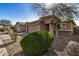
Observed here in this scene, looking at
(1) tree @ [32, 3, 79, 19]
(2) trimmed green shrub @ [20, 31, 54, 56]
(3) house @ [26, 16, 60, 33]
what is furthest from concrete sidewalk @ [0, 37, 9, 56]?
(1) tree @ [32, 3, 79, 19]

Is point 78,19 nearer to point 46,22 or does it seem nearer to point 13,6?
point 46,22

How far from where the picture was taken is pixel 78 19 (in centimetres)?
222

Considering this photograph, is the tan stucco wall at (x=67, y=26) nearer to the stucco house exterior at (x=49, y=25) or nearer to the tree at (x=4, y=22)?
the stucco house exterior at (x=49, y=25)

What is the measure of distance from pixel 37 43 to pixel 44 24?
1.10 ft

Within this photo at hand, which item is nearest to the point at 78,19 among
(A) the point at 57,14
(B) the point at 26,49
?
(A) the point at 57,14

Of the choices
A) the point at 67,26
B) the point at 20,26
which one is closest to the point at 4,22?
the point at 20,26

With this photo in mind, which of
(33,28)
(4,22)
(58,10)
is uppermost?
(58,10)

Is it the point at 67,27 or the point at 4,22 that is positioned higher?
the point at 4,22

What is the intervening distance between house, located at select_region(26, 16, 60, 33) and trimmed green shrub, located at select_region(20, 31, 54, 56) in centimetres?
8

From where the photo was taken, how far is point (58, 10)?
226 cm

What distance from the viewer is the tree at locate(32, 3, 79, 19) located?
7.36 feet

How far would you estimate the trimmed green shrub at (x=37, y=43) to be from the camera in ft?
7.09

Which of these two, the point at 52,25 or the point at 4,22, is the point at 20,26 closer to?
the point at 4,22

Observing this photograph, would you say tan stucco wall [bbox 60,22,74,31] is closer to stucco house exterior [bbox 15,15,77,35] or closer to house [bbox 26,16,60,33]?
stucco house exterior [bbox 15,15,77,35]
